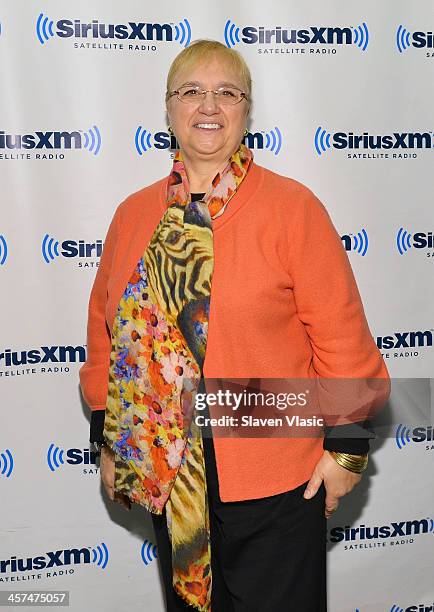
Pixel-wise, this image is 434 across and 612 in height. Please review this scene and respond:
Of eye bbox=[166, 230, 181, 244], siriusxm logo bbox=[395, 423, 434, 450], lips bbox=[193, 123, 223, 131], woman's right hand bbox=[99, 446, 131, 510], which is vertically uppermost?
lips bbox=[193, 123, 223, 131]

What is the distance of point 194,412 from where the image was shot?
1.48 metres

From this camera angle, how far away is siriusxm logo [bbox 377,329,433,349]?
2164mm

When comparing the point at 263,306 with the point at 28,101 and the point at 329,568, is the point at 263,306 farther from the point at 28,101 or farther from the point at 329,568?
Answer: the point at 329,568

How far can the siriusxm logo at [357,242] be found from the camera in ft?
6.85

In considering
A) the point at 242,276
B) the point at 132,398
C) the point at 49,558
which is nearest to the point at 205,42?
the point at 242,276

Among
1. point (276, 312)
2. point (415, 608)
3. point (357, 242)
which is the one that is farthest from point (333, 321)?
point (415, 608)

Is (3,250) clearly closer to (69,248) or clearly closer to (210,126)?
(69,248)

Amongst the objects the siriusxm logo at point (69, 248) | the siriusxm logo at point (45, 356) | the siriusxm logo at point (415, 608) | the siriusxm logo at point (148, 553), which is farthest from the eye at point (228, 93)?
the siriusxm logo at point (415, 608)

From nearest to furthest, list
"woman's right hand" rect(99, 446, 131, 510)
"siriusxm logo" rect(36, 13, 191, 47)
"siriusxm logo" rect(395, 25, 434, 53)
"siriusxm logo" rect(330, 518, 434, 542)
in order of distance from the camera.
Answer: "woman's right hand" rect(99, 446, 131, 510) → "siriusxm logo" rect(36, 13, 191, 47) → "siriusxm logo" rect(395, 25, 434, 53) → "siriusxm logo" rect(330, 518, 434, 542)

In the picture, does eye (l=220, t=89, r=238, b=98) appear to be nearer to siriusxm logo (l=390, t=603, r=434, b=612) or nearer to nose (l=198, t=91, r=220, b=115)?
nose (l=198, t=91, r=220, b=115)

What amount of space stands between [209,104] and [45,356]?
36.7 inches

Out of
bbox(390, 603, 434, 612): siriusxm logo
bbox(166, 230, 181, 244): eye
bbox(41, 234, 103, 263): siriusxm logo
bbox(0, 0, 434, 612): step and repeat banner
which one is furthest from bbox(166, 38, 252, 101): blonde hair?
bbox(390, 603, 434, 612): siriusxm logo

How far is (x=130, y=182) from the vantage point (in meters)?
2.01

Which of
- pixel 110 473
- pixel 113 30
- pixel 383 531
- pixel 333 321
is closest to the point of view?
pixel 333 321
